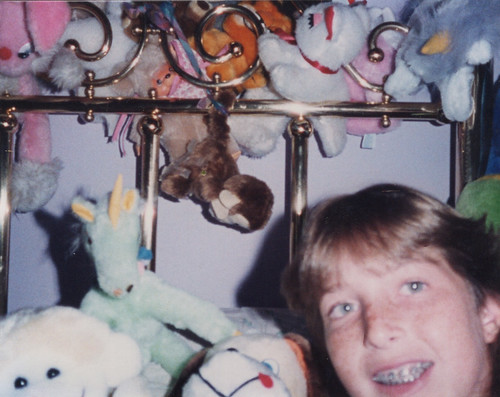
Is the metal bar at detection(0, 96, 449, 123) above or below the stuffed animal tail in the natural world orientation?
above

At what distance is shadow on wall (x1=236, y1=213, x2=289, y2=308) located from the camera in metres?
1.23

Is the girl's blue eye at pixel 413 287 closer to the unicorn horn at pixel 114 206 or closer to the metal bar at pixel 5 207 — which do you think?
the unicorn horn at pixel 114 206

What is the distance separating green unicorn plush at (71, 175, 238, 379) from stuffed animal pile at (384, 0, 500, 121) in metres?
0.52

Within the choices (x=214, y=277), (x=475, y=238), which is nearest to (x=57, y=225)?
(x=214, y=277)

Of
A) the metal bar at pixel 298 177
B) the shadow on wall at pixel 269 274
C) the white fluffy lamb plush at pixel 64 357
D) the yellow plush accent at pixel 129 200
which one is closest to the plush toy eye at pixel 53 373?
the white fluffy lamb plush at pixel 64 357

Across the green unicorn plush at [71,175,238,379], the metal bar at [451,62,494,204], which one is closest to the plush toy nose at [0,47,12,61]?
the green unicorn plush at [71,175,238,379]

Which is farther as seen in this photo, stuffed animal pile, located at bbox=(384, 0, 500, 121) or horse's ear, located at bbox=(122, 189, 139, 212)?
stuffed animal pile, located at bbox=(384, 0, 500, 121)

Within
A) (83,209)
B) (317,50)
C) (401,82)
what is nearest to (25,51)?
(83,209)

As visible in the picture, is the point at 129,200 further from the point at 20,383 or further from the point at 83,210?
the point at 20,383

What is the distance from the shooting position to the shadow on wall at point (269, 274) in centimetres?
123

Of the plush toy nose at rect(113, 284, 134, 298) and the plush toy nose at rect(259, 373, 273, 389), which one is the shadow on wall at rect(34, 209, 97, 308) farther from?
the plush toy nose at rect(259, 373, 273, 389)

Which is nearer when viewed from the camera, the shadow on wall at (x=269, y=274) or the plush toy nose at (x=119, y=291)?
the plush toy nose at (x=119, y=291)

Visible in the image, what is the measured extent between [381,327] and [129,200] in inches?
15.1

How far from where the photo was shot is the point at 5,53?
958 millimetres
